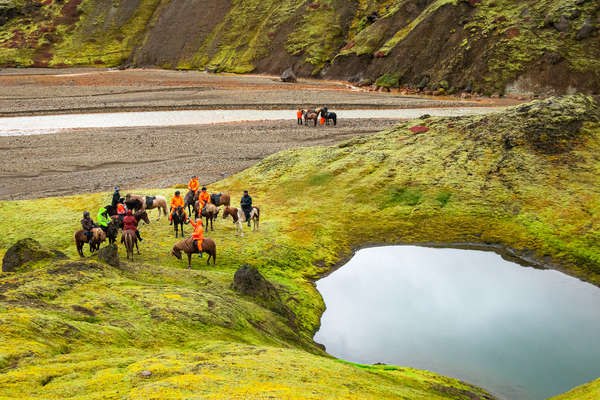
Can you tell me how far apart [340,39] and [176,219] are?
→ 10663 cm

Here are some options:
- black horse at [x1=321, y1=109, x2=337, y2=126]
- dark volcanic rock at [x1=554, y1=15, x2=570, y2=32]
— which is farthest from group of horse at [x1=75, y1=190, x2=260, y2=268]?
dark volcanic rock at [x1=554, y1=15, x2=570, y2=32]

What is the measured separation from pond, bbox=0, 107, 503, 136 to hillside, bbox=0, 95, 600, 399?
108 feet

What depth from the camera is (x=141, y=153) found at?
54.9 m

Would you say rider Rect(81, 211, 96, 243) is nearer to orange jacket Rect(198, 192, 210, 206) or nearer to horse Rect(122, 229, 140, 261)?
horse Rect(122, 229, 140, 261)

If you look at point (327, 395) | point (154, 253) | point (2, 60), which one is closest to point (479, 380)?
point (327, 395)

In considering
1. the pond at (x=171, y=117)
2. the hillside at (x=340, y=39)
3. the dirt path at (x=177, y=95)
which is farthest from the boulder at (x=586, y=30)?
the pond at (x=171, y=117)

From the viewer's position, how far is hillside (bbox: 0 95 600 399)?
11.0 meters

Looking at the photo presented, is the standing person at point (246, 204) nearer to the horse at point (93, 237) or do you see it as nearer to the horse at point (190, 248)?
the horse at point (190, 248)

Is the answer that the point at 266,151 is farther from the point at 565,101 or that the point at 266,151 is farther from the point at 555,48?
the point at 555,48

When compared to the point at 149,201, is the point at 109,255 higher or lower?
higher

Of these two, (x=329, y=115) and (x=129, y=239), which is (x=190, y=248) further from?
(x=329, y=115)

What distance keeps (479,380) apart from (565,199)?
676 inches

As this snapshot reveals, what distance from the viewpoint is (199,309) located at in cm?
1578

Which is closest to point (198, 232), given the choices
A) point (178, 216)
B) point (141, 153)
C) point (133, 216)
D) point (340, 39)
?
point (133, 216)
